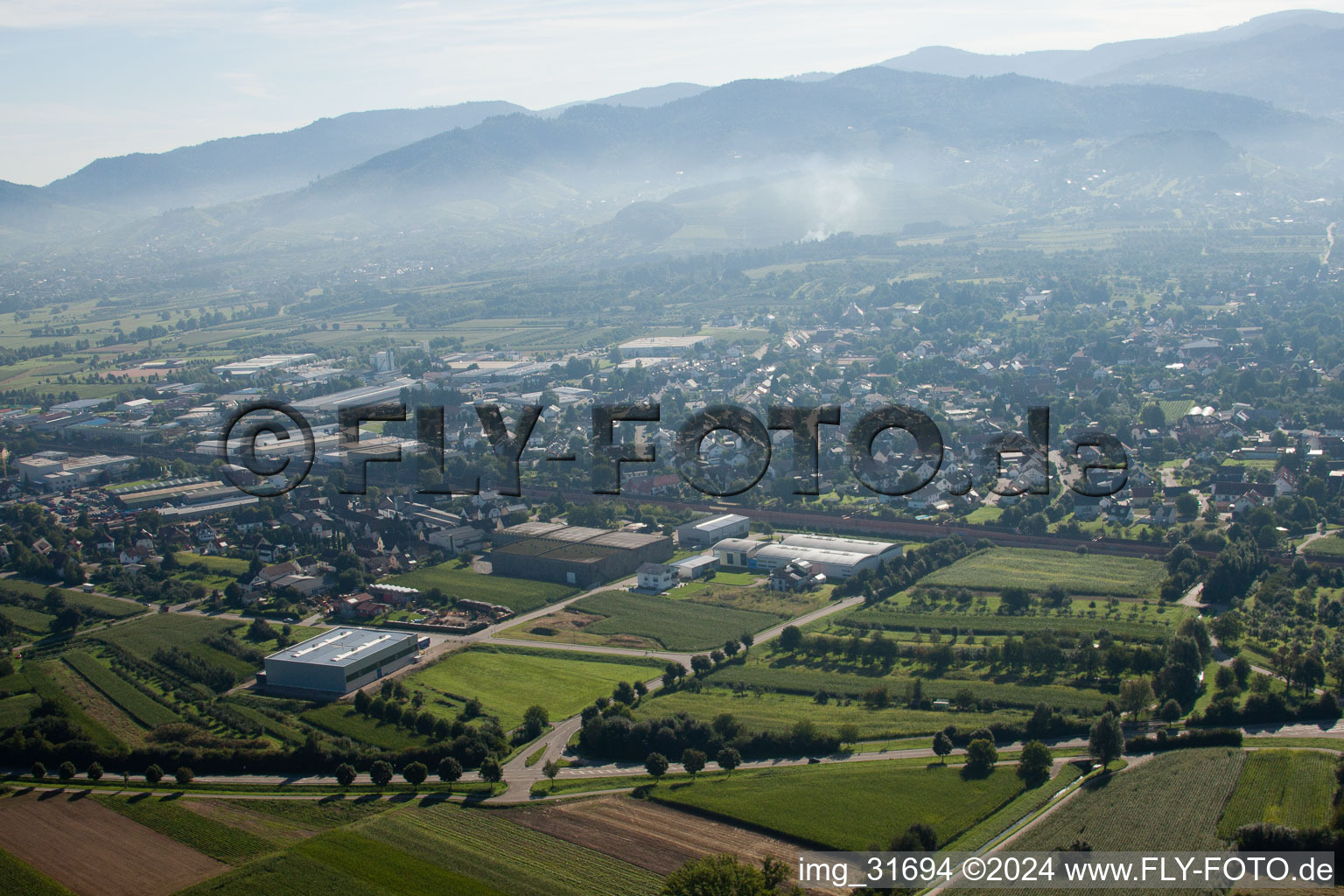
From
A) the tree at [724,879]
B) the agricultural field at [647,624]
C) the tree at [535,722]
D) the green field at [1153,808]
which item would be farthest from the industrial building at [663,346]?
the tree at [724,879]

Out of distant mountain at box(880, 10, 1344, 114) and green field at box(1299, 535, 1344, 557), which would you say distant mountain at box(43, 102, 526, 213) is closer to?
distant mountain at box(880, 10, 1344, 114)

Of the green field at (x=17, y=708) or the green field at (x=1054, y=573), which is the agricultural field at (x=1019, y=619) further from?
the green field at (x=17, y=708)

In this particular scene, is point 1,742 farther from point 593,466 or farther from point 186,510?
point 593,466

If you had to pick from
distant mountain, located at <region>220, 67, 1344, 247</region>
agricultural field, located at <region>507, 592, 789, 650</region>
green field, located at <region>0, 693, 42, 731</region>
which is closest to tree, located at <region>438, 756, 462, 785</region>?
agricultural field, located at <region>507, 592, 789, 650</region>

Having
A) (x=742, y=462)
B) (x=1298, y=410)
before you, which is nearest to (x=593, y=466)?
(x=742, y=462)

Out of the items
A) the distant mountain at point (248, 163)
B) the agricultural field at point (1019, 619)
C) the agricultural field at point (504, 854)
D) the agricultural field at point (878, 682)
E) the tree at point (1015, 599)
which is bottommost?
the agricultural field at point (504, 854)

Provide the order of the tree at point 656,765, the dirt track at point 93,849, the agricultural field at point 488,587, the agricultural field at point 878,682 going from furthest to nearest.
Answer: the agricultural field at point 488,587 < the agricultural field at point 878,682 < the tree at point 656,765 < the dirt track at point 93,849

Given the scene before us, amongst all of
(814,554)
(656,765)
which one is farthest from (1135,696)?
(814,554)
